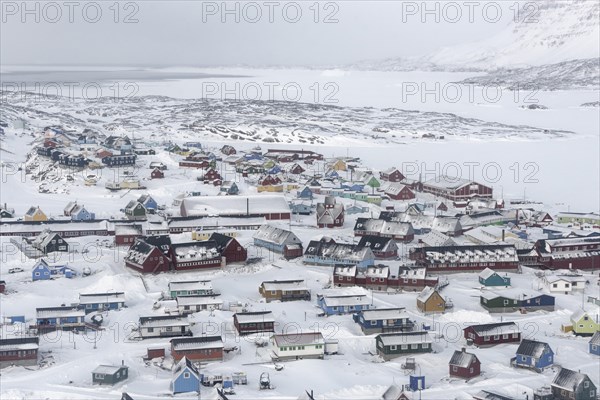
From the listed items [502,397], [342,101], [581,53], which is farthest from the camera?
[581,53]

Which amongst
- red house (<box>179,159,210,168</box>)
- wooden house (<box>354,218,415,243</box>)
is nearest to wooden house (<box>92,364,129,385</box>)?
wooden house (<box>354,218,415,243</box>)

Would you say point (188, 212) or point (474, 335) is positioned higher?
point (188, 212)

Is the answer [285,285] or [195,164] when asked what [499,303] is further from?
[195,164]

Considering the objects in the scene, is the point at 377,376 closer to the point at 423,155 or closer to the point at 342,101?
the point at 423,155

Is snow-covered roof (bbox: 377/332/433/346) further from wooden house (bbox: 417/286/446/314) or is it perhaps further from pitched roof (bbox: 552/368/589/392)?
pitched roof (bbox: 552/368/589/392)

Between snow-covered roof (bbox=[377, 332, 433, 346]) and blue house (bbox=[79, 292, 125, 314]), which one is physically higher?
blue house (bbox=[79, 292, 125, 314])

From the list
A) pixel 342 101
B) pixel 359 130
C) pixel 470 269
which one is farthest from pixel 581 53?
pixel 470 269
